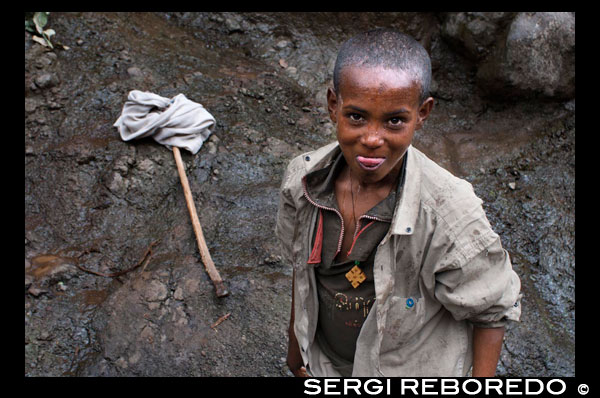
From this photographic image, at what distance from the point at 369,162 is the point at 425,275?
34 cm

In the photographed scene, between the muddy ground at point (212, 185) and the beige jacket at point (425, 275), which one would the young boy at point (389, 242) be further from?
the muddy ground at point (212, 185)

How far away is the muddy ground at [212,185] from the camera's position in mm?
2850

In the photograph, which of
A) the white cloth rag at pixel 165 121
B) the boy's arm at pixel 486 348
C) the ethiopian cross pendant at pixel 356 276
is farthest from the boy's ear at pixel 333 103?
the white cloth rag at pixel 165 121

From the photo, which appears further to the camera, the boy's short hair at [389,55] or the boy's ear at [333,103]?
the boy's ear at [333,103]

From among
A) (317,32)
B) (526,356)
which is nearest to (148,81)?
(317,32)

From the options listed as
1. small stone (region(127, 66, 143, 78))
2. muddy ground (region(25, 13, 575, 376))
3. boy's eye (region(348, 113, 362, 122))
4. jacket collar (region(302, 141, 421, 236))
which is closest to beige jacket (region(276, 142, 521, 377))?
jacket collar (region(302, 141, 421, 236))

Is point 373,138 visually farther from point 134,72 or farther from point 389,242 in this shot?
point 134,72

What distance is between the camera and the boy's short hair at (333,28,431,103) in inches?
47.2

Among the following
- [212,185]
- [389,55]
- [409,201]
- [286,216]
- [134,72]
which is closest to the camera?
[389,55]

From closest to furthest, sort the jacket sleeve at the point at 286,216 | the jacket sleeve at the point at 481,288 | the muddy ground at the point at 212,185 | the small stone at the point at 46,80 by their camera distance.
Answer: the jacket sleeve at the point at 481,288
the jacket sleeve at the point at 286,216
the muddy ground at the point at 212,185
the small stone at the point at 46,80

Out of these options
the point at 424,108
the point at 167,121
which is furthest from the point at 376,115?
the point at 167,121

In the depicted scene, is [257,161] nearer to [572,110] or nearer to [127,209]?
[127,209]

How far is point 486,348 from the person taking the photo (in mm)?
1415

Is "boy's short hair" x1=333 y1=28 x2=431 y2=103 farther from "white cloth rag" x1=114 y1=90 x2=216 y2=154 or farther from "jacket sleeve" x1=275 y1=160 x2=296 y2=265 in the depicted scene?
"white cloth rag" x1=114 y1=90 x2=216 y2=154
